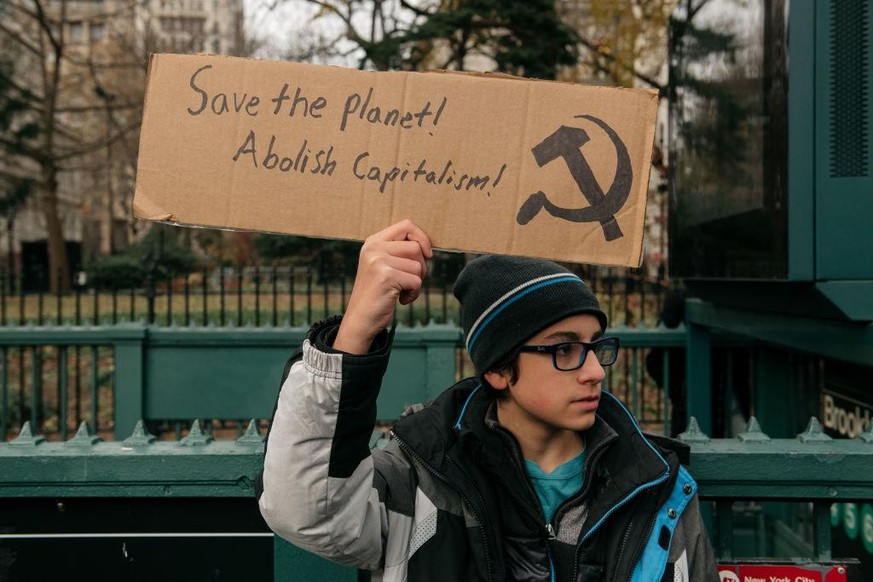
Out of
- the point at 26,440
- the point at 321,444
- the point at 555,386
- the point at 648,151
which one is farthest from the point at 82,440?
the point at 648,151

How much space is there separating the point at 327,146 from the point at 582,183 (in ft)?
1.82

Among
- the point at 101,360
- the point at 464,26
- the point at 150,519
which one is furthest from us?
the point at 464,26

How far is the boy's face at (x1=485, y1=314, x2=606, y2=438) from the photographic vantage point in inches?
78.2

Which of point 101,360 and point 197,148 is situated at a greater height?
point 197,148

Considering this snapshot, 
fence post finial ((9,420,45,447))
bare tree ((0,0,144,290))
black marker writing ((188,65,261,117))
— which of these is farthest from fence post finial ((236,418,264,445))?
bare tree ((0,0,144,290))

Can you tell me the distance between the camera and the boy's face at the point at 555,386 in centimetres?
199

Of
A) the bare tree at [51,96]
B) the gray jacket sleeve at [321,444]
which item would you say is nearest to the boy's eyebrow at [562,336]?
the gray jacket sleeve at [321,444]

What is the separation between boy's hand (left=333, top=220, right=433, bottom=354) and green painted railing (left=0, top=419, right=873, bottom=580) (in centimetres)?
53

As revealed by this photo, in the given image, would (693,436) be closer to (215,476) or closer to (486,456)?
(486,456)

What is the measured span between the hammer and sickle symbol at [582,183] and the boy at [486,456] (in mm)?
274

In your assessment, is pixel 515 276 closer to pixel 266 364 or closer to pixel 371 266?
pixel 371 266

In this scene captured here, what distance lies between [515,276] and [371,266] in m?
0.53

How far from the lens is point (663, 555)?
5.82 ft

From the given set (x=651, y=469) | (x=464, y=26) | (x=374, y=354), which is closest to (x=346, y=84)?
(x=374, y=354)
